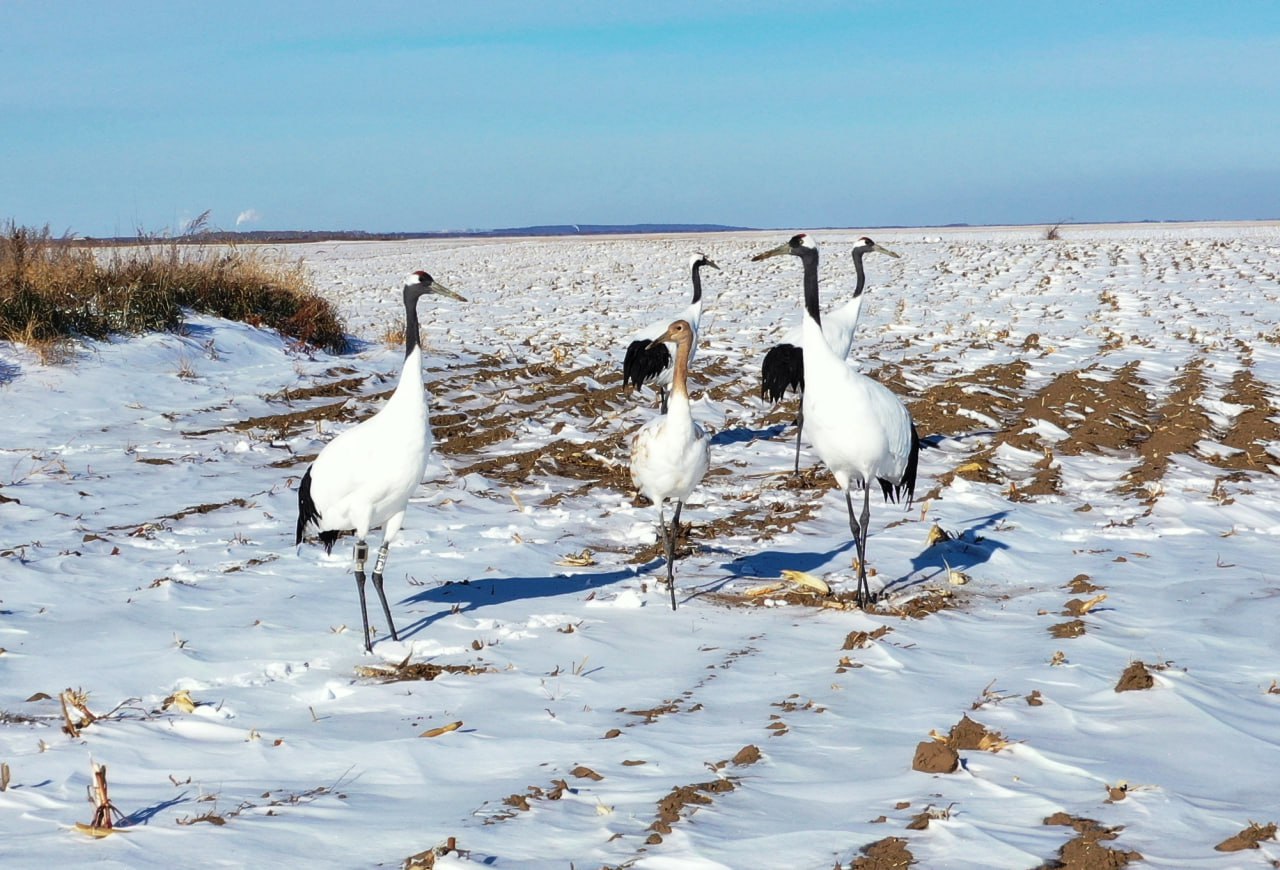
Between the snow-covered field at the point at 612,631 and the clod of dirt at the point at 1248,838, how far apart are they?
0.06 m

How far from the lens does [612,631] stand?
7277mm

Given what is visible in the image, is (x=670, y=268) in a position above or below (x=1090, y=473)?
above

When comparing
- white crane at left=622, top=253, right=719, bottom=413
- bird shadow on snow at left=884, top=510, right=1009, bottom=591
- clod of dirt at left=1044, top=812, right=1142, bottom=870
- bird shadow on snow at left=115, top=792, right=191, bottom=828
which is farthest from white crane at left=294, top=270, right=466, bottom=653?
white crane at left=622, top=253, right=719, bottom=413

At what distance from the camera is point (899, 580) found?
8.39 metres

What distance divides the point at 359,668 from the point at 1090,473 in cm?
A: 741

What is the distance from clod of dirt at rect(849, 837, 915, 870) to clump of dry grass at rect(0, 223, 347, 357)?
1178 centimetres

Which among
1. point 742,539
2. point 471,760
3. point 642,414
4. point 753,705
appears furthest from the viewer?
point 642,414

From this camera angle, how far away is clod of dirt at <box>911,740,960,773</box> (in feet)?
15.9

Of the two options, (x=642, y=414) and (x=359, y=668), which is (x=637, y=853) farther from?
(x=642, y=414)

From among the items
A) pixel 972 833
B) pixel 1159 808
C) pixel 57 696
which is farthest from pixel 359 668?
pixel 1159 808

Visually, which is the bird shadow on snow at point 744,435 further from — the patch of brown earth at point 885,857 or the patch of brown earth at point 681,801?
the patch of brown earth at point 885,857

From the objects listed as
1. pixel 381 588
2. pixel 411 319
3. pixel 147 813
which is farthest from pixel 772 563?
pixel 147 813

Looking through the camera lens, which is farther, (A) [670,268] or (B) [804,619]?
(A) [670,268]

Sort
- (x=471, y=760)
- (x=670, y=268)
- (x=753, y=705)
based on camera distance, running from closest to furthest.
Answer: (x=471, y=760), (x=753, y=705), (x=670, y=268)
